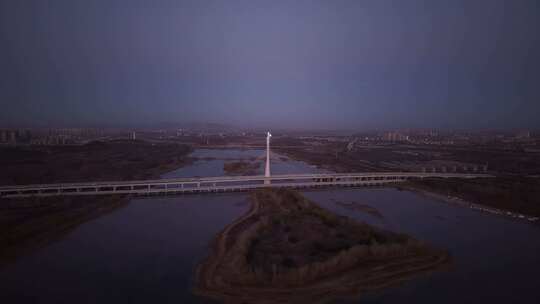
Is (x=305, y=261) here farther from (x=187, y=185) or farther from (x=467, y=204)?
(x=187, y=185)

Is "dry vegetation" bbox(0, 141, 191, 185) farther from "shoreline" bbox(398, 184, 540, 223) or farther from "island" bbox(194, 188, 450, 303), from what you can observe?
"shoreline" bbox(398, 184, 540, 223)

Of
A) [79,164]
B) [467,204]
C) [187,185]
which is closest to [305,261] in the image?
[467,204]

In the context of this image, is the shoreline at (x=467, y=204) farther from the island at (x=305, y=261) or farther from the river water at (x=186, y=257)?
the island at (x=305, y=261)

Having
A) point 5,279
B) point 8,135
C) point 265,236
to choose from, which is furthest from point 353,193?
point 8,135

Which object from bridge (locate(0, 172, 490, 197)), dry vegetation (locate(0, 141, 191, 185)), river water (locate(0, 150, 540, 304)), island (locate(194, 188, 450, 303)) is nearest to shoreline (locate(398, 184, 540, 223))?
river water (locate(0, 150, 540, 304))

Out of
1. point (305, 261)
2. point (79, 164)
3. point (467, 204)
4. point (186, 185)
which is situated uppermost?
point (79, 164)
